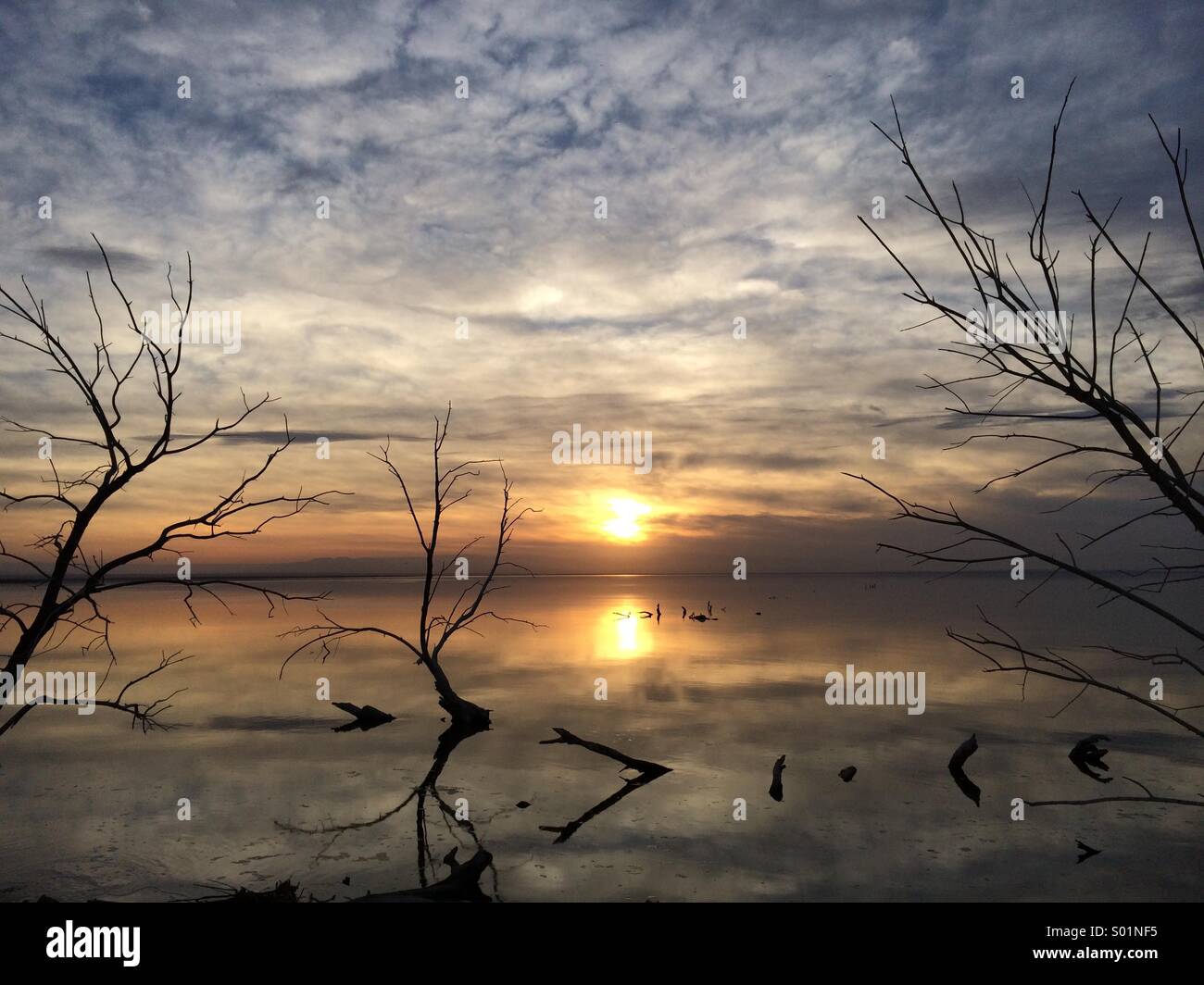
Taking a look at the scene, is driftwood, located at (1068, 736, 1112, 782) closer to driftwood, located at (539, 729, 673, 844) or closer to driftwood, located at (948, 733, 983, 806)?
driftwood, located at (948, 733, 983, 806)

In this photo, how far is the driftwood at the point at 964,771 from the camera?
18589 mm

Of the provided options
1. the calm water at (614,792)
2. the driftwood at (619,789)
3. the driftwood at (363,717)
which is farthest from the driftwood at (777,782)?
the driftwood at (363,717)

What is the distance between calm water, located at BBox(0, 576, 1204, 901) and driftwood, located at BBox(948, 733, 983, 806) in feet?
1.01

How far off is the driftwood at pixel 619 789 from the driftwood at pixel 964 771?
6.95 meters

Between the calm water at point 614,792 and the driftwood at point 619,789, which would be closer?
the calm water at point 614,792

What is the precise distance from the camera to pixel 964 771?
20391 mm

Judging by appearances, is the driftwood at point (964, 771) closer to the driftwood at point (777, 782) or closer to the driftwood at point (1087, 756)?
the driftwood at point (1087, 756)

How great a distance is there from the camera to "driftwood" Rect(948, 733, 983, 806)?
18589mm

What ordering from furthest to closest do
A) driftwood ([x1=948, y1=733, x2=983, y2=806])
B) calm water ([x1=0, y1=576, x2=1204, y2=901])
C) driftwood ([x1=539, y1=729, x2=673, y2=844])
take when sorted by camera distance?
driftwood ([x1=948, y1=733, x2=983, y2=806]), driftwood ([x1=539, y1=729, x2=673, y2=844]), calm water ([x1=0, y1=576, x2=1204, y2=901])

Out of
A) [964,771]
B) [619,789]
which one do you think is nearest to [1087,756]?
[964,771]

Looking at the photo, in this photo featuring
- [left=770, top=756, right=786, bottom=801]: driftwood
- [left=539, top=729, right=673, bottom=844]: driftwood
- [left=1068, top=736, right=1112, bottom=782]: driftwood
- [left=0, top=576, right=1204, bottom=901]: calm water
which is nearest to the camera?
[left=0, top=576, right=1204, bottom=901]: calm water

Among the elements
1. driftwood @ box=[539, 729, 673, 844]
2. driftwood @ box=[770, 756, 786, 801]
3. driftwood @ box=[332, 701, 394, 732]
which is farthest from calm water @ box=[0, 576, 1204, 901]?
driftwood @ box=[332, 701, 394, 732]

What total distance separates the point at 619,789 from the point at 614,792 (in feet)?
0.85

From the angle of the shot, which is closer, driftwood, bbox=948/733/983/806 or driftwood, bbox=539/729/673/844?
driftwood, bbox=539/729/673/844
